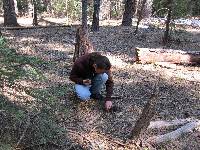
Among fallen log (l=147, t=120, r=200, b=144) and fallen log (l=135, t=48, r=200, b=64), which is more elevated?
fallen log (l=135, t=48, r=200, b=64)

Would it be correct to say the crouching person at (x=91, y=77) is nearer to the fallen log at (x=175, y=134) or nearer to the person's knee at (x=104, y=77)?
the person's knee at (x=104, y=77)

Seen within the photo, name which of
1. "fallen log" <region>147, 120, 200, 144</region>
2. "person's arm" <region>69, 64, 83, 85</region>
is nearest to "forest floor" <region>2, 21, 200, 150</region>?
"fallen log" <region>147, 120, 200, 144</region>

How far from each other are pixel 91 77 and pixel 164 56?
3967 mm

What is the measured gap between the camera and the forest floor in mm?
6355

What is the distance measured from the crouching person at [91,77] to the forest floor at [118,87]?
209mm

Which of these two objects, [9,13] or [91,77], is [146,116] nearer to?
[91,77]

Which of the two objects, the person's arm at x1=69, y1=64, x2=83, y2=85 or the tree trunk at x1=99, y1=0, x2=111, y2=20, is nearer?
the person's arm at x1=69, y1=64, x2=83, y2=85

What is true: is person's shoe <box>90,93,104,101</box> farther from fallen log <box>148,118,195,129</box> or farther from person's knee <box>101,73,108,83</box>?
fallen log <box>148,118,195,129</box>

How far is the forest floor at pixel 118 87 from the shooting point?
636 cm

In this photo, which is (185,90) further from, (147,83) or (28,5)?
(28,5)

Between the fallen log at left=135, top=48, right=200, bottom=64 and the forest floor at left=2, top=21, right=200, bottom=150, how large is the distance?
0.68 feet

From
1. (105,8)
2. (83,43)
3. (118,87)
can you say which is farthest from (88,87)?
(105,8)

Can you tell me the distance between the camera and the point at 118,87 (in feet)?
29.5

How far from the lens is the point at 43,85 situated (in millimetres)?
8797
